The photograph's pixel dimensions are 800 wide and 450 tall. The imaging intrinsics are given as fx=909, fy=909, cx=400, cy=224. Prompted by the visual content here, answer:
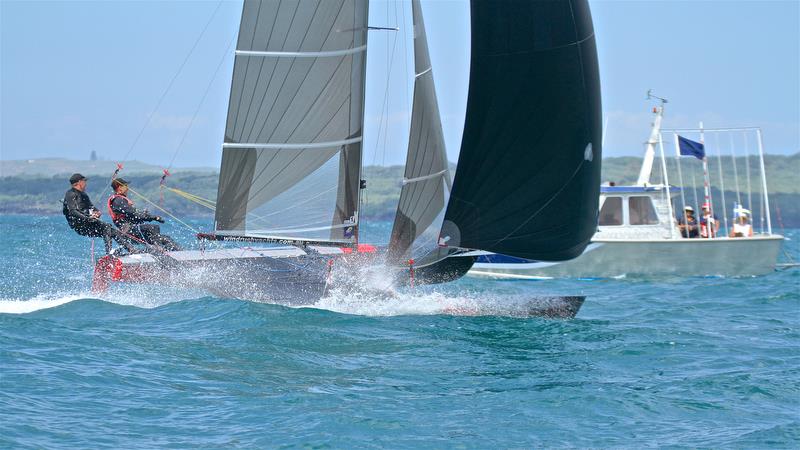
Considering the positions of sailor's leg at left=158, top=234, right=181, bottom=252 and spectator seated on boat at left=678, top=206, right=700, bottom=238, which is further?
spectator seated on boat at left=678, top=206, right=700, bottom=238

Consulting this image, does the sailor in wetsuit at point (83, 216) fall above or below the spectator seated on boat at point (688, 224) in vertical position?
above

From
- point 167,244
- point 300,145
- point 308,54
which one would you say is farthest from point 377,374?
point 167,244

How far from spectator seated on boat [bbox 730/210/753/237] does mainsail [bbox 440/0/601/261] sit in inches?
430

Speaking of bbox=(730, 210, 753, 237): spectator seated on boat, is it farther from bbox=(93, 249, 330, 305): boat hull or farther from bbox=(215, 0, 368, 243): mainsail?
bbox=(215, 0, 368, 243): mainsail

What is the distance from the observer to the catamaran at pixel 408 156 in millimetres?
10992

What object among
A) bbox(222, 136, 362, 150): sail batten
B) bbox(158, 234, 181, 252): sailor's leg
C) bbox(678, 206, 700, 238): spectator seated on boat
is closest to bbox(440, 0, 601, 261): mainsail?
bbox(222, 136, 362, 150): sail batten

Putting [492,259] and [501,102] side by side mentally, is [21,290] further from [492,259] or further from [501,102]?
[492,259]

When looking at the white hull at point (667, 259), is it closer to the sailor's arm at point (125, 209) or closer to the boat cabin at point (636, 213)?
the boat cabin at point (636, 213)

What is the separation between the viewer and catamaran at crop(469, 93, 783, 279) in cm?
1995

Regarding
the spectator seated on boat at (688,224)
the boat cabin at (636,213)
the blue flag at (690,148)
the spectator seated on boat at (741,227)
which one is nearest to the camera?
the blue flag at (690,148)

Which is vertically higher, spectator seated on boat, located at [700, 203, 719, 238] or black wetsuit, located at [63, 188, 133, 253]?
black wetsuit, located at [63, 188, 133, 253]

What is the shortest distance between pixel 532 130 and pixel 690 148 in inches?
421

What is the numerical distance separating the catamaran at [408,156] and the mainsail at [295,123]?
2 centimetres

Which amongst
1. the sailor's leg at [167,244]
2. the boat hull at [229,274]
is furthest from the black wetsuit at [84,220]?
the sailor's leg at [167,244]
